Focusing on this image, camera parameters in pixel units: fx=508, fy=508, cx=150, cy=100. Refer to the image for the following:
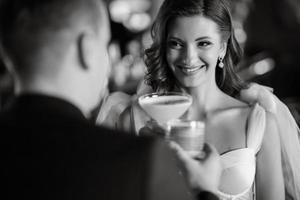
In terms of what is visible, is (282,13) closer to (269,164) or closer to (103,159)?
(269,164)

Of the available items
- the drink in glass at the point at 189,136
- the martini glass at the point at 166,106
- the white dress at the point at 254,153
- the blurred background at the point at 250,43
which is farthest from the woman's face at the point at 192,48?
the blurred background at the point at 250,43

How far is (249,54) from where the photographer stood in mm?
10234

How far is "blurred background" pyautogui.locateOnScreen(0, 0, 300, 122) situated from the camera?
764cm

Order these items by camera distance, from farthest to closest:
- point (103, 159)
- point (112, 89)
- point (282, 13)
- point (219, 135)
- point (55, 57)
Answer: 1. point (282, 13)
2. point (112, 89)
3. point (219, 135)
4. point (55, 57)
5. point (103, 159)

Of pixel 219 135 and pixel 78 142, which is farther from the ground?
pixel 78 142

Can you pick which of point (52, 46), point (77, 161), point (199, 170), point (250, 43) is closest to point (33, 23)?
point (52, 46)

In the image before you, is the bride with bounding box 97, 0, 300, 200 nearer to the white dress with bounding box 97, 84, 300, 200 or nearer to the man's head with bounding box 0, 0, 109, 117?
the white dress with bounding box 97, 84, 300, 200

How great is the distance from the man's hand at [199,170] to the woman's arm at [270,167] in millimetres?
928

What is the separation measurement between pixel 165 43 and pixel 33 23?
1.46 meters

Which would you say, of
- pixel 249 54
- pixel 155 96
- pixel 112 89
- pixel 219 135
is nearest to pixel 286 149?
pixel 219 135

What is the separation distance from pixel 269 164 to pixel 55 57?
1.59 m

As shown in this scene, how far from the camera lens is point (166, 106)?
7.73ft

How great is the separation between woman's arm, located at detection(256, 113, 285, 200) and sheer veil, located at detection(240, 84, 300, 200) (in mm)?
54

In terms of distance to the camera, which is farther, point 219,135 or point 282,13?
point 282,13
